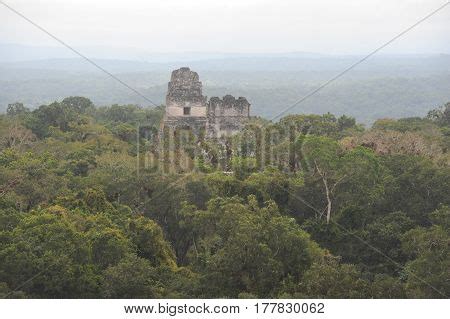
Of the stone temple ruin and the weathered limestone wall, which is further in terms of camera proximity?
the stone temple ruin

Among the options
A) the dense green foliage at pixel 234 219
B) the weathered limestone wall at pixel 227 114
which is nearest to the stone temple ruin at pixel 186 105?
the weathered limestone wall at pixel 227 114

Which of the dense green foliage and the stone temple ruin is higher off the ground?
the stone temple ruin

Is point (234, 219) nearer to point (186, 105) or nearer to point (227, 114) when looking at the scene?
point (227, 114)

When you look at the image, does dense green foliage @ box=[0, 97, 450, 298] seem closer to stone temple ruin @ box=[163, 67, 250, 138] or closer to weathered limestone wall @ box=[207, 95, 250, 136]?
weathered limestone wall @ box=[207, 95, 250, 136]

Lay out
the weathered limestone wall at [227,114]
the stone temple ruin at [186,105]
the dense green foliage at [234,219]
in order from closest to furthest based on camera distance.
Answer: the dense green foliage at [234,219], the weathered limestone wall at [227,114], the stone temple ruin at [186,105]

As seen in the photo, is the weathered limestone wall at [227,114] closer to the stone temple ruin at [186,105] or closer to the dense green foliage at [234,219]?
the stone temple ruin at [186,105]

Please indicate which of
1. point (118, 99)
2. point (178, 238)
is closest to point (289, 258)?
point (178, 238)

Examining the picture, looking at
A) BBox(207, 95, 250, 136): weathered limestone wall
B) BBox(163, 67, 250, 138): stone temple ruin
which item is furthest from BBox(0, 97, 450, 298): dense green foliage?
BBox(163, 67, 250, 138): stone temple ruin

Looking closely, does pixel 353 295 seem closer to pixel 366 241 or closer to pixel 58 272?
pixel 58 272
